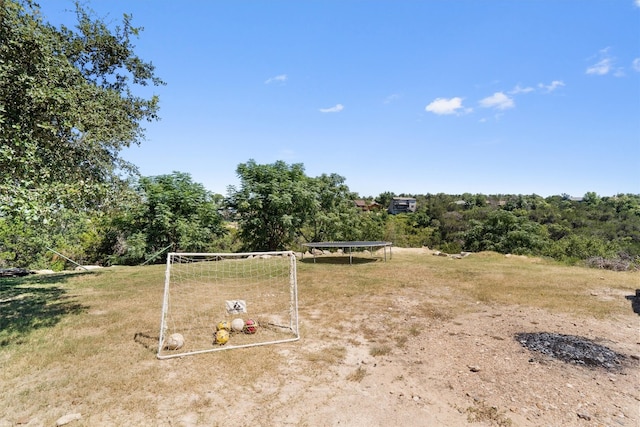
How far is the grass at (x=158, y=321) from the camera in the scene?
14.8ft

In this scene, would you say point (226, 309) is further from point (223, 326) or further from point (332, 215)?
point (332, 215)

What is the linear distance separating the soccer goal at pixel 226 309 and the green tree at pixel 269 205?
6.64m

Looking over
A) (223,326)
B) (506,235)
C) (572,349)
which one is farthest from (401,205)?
(223,326)

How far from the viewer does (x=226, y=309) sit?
23.0ft

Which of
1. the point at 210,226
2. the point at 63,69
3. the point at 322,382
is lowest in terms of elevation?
the point at 322,382

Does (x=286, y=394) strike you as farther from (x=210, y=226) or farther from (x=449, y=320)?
(x=210, y=226)

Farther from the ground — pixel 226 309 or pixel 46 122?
pixel 46 122

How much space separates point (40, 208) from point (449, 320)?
872cm

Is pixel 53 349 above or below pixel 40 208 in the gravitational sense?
below

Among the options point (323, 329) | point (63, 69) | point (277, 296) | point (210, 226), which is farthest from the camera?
point (210, 226)

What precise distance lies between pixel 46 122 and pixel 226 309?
17.5ft

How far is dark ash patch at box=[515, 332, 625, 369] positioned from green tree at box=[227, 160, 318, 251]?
1521cm

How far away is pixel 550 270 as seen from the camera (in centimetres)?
1412

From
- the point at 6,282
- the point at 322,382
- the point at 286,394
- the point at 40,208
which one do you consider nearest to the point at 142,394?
the point at 286,394
